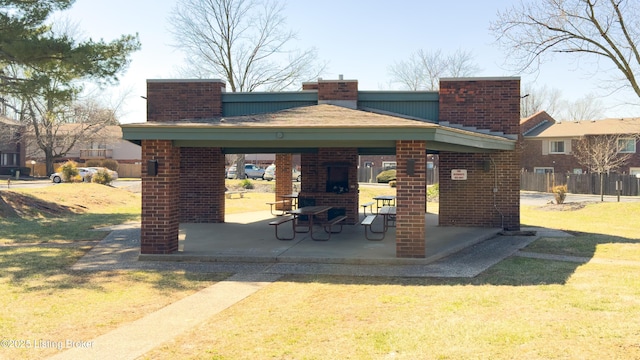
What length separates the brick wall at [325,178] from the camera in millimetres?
16094

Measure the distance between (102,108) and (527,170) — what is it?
38.9 meters

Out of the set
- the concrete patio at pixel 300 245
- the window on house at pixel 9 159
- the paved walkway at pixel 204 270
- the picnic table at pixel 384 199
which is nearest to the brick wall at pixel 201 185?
the concrete patio at pixel 300 245

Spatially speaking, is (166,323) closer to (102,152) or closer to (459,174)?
(459,174)

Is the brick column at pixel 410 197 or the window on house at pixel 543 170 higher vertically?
the window on house at pixel 543 170

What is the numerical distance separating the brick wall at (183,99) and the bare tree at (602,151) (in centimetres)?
2997

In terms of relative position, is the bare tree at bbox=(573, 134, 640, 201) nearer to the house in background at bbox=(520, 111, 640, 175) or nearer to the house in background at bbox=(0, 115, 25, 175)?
the house in background at bbox=(520, 111, 640, 175)

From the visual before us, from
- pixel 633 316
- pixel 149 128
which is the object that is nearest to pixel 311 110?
pixel 149 128

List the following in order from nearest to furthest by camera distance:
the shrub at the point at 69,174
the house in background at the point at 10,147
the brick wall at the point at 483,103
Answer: the brick wall at the point at 483,103
the shrub at the point at 69,174
the house in background at the point at 10,147

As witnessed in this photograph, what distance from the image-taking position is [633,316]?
21.2ft

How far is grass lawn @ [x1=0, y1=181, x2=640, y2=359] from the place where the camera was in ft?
17.9

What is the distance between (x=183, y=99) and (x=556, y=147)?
37.2m

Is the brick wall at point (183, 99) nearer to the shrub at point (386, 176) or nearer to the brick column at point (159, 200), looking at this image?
the brick column at point (159, 200)

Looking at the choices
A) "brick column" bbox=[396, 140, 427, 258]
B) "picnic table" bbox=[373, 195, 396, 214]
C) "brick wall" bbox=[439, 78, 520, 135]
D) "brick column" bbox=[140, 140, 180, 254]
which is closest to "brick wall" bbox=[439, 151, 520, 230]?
"brick wall" bbox=[439, 78, 520, 135]

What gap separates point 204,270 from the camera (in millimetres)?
9766
